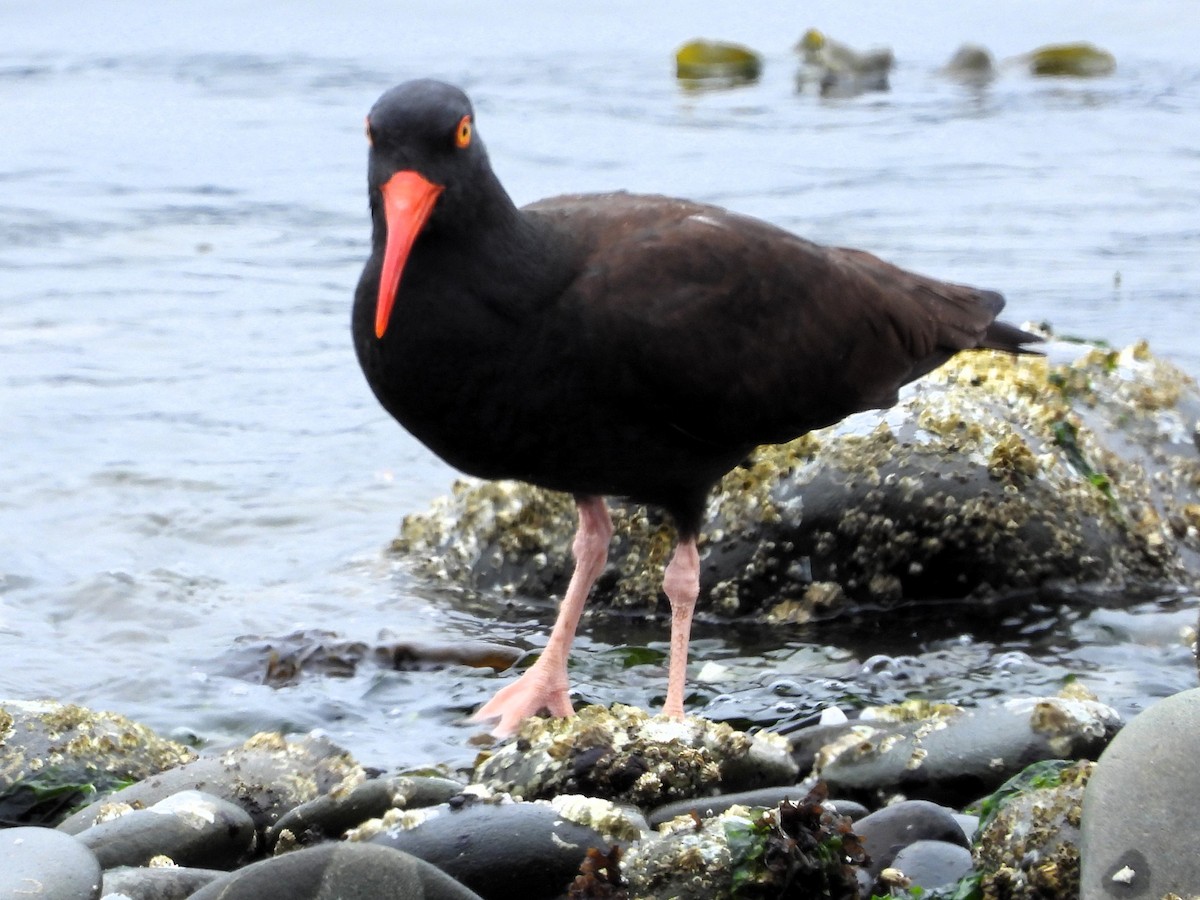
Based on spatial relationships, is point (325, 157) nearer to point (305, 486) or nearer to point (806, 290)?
point (305, 486)

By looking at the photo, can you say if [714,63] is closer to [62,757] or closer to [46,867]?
[62,757]

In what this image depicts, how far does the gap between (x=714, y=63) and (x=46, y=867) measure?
1654 cm

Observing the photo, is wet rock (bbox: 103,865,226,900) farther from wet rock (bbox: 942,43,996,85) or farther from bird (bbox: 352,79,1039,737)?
wet rock (bbox: 942,43,996,85)

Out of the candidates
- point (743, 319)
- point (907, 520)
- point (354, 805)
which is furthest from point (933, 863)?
point (907, 520)

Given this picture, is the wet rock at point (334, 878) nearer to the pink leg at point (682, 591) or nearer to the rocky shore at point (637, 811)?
the rocky shore at point (637, 811)

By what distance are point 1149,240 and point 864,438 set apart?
6636 millimetres

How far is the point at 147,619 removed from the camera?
6461mm

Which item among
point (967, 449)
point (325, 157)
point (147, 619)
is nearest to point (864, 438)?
point (967, 449)

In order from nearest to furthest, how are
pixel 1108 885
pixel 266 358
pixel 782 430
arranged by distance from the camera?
1. pixel 1108 885
2. pixel 782 430
3. pixel 266 358

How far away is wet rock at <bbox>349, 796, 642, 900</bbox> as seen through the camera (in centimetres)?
357

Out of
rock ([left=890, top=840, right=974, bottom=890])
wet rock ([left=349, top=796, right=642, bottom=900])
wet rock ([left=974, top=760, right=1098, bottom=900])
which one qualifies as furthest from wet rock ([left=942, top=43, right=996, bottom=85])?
wet rock ([left=349, top=796, right=642, bottom=900])

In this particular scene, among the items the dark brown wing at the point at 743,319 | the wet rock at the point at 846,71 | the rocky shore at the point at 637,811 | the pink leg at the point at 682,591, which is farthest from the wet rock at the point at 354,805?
the wet rock at the point at 846,71

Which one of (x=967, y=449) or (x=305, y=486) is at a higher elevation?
(x=967, y=449)

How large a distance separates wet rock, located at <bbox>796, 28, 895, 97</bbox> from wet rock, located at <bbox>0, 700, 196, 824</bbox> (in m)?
14.1
